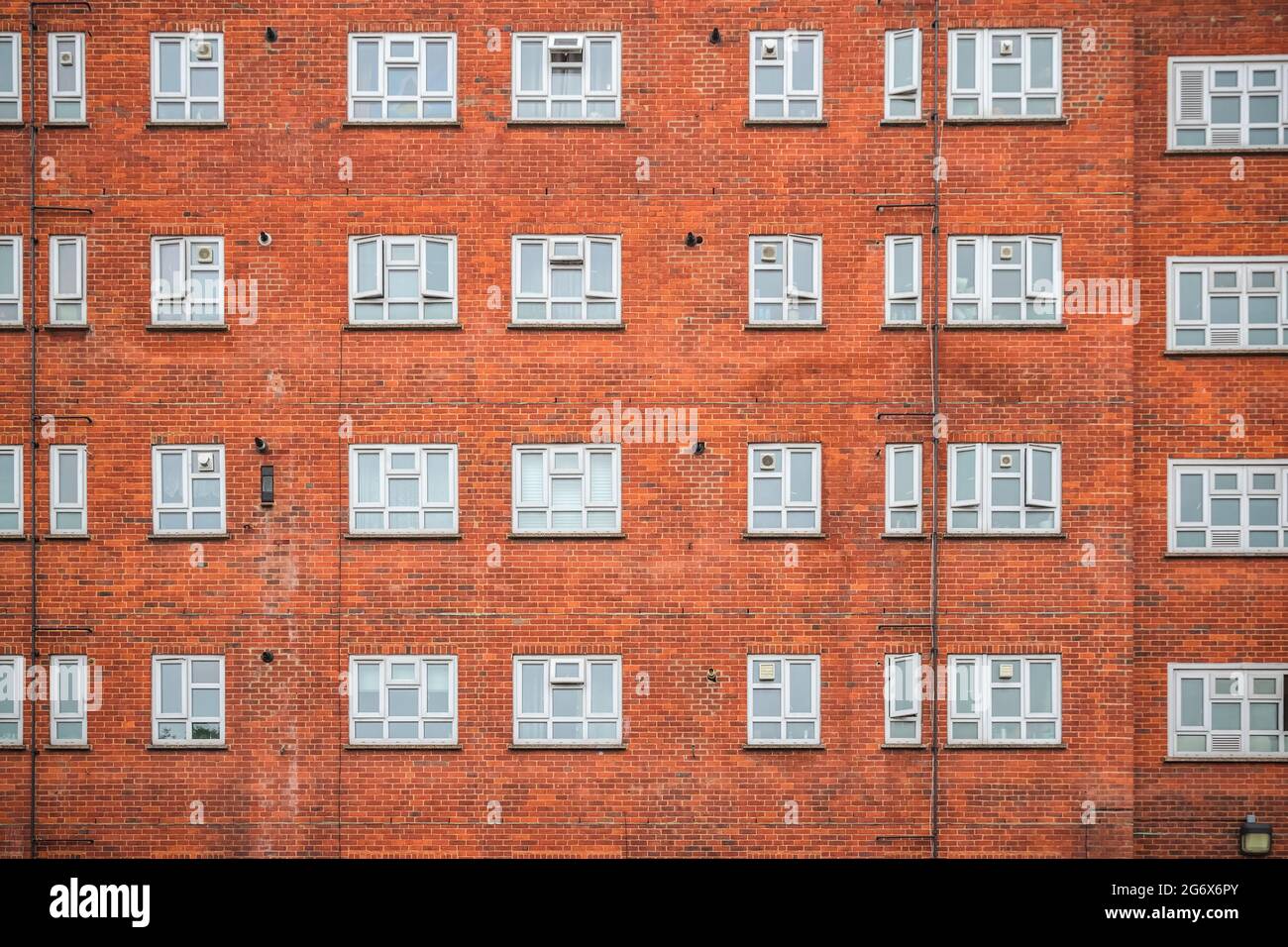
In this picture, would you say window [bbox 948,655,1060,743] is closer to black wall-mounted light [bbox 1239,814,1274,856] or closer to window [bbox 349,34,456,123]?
black wall-mounted light [bbox 1239,814,1274,856]

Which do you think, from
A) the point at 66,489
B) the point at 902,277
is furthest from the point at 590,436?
the point at 66,489

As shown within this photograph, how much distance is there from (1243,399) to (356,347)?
1442 cm

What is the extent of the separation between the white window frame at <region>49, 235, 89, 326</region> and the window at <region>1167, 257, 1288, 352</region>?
695 inches

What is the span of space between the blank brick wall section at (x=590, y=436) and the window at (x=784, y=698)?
0.71 ft

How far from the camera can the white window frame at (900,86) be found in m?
20.4

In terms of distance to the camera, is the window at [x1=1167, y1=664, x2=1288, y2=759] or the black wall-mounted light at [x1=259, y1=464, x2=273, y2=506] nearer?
the black wall-mounted light at [x1=259, y1=464, x2=273, y2=506]

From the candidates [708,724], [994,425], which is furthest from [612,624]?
[994,425]

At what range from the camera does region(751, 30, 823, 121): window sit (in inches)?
807

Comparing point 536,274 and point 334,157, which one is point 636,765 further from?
point 334,157

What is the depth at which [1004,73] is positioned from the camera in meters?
20.5

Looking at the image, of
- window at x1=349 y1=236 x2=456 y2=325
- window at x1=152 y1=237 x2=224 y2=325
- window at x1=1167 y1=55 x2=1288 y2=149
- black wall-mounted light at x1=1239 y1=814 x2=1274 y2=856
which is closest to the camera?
black wall-mounted light at x1=1239 y1=814 x2=1274 y2=856

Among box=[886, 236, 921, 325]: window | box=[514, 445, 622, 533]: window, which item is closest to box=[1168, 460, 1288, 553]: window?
box=[886, 236, 921, 325]: window

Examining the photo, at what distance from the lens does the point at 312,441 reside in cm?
2047

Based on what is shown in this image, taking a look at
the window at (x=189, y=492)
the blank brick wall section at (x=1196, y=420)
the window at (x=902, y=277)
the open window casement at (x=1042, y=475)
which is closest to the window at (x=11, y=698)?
the window at (x=189, y=492)
